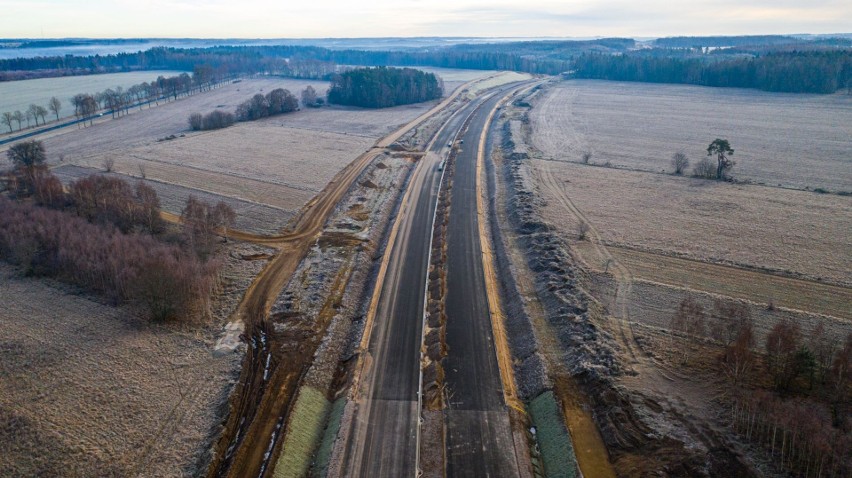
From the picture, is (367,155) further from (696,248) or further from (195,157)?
(696,248)

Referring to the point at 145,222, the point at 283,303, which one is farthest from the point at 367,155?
the point at 283,303

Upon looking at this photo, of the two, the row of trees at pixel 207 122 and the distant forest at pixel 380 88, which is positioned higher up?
the distant forest at pixel 380 88

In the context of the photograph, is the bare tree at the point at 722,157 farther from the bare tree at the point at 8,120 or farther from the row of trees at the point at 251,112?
the bare tree at the point at 8,120

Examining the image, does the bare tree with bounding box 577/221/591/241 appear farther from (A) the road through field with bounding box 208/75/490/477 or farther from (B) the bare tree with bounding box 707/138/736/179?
(B) the bare tree with bounding box 707/138/736/179

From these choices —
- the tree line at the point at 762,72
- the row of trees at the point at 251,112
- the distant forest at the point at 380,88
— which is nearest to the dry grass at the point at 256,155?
the row of trees at the point at 251,112

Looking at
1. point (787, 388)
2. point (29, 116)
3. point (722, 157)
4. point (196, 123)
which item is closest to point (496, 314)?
point (787, 388)

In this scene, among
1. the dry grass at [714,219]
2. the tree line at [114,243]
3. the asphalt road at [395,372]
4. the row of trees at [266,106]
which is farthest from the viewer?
the row of trees at [266,106]

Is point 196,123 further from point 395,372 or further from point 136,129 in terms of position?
point 395,372

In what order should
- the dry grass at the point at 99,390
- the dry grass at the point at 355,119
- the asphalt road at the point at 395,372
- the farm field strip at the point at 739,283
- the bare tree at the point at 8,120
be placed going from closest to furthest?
the dry grass at the point at 99,390
the asphalt road at the point at 395,372
the farm field strip at the point at 739,283
the bare tree at the point at 8,120
the dry grass at the point at 355,119
